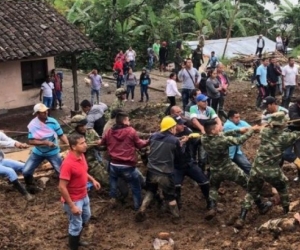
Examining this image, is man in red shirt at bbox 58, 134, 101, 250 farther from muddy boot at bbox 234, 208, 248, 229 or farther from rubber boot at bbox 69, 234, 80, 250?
muddy boot at bbox 234, 208, 248, 229

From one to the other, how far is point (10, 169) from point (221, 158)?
3.64 metres

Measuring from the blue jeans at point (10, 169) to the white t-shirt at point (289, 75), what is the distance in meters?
9.35

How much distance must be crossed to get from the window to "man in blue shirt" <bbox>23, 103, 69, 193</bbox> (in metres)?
8.98

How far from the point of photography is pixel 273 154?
7.88 metres

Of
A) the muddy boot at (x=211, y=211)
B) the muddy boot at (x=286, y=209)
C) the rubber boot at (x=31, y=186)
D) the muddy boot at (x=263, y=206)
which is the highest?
the muddy boot at (x=286, y=209)

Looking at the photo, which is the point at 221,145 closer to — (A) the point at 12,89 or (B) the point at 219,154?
(B) the point at 219,154

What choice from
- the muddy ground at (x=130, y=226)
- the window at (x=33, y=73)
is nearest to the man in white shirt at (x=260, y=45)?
the window at (x=33, y=73)

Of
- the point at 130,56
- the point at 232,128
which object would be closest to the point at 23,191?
the point at 232,128

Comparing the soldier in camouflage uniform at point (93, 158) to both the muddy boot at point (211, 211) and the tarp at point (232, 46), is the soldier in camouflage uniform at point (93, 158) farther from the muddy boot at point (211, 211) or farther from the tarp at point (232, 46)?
the tarp at point (232, 46)

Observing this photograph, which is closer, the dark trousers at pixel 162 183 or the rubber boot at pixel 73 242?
the rubber boot at pixel 73 242

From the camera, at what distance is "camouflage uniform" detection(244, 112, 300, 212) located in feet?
25.6

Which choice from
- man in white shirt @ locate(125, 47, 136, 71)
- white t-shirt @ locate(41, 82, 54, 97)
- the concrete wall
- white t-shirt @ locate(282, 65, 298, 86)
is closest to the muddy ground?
white t-shirt @ locate(282, 65, 298, 86)

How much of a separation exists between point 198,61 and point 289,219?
54.8 ft

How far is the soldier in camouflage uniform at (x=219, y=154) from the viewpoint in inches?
316
